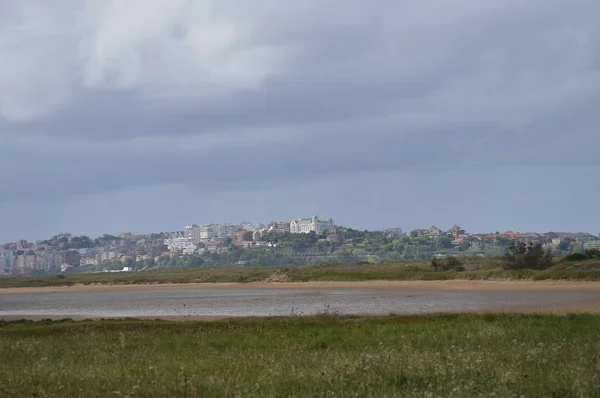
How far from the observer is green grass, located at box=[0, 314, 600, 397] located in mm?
10938

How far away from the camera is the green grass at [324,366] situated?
Result: 35.9 ft

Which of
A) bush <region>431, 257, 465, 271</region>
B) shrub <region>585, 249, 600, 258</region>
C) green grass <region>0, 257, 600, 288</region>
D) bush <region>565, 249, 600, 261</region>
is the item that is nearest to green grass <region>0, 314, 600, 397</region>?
green grass <region>0, 257, 600, 288</region>

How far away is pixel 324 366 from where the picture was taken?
13641 mm

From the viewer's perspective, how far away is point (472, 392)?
10.3 meters

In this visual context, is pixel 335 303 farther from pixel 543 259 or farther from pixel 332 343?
pixel 543 259

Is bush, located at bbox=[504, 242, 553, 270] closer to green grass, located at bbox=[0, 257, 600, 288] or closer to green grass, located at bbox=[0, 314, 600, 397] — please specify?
green grass, located at bbox=[0, 257, 600, 288]

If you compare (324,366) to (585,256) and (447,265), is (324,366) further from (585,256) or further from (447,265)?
(447,265)

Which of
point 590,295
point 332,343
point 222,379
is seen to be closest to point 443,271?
point 590,295

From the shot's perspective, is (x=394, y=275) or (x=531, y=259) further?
(x=394, y=275)

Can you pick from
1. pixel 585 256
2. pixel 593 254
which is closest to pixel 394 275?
pixel 585 256

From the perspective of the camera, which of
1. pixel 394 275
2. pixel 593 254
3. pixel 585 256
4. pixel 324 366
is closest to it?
pixel 324 366

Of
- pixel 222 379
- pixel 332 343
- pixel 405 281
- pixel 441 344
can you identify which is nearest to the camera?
pixel 222 379

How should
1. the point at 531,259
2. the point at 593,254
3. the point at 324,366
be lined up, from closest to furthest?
the point at 324,366
the point at 593,254
the point at 531,259

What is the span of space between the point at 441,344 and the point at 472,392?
833cm
